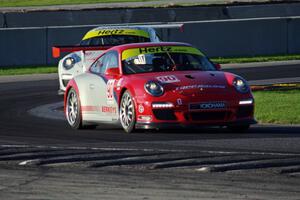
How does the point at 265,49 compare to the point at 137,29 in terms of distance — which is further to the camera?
the point at 265,49

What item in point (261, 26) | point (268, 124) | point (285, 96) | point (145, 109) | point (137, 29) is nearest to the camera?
point (145, 109)

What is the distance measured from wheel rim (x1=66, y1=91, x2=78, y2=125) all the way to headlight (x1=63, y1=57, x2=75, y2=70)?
173 inches

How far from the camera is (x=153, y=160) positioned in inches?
431

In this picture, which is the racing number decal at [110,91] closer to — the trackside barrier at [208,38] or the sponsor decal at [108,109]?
the sponsor decal at [108,109]

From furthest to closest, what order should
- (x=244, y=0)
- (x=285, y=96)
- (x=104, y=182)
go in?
(x=244, y=0)
(x=285, y=96)
(x=104, y=182)

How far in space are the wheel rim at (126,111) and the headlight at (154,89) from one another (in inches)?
13.0

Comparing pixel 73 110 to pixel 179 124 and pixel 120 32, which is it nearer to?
pixel 179 124

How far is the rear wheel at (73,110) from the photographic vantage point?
15219 millimetres

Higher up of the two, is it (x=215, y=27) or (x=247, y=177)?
(x=247, y=177)

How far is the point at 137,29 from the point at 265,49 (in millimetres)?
9781

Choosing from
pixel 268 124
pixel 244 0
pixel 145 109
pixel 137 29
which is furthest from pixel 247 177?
pixel 244 0

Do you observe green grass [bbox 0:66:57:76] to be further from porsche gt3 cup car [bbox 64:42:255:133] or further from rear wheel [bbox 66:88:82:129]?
porsche gt3 cup car [bbox 64:42:255:133]

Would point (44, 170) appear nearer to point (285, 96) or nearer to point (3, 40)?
point (285, 96)

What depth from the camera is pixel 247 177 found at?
9727mm
